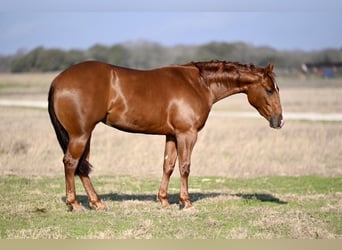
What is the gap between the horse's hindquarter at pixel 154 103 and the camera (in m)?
8.83

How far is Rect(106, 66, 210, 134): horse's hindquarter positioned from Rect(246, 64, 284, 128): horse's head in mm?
898

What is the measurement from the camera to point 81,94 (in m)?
8.46

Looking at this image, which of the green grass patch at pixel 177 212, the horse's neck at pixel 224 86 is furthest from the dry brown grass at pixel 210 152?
the horse's neck at pixel 224 86

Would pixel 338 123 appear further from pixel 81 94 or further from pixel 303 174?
pixel 81 94

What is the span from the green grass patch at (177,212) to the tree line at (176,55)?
47.7 m

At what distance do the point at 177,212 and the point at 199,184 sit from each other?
146 inches

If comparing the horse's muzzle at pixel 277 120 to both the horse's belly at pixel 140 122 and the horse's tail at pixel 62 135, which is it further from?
the horse's tail at pixel 62 135

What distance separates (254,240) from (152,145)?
10824 mm

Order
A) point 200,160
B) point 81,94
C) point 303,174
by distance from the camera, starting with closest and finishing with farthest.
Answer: point 81,94 < point 303,174 < point 200,160

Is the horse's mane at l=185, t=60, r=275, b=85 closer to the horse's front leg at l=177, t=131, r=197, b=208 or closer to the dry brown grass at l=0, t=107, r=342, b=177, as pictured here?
the horse's front leg at l=177, t=131, r=197, b=208

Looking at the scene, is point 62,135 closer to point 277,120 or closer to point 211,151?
point 277,120

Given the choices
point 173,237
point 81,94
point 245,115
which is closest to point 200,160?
point 81,94

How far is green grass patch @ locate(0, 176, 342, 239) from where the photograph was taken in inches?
290

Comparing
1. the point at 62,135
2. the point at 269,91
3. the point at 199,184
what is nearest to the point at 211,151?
the point at 199,184
